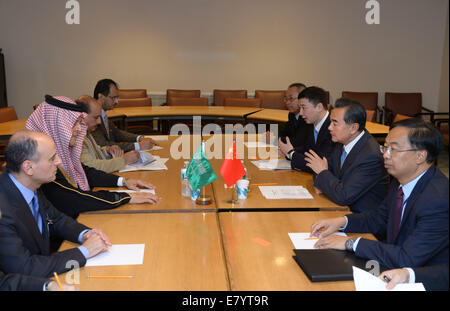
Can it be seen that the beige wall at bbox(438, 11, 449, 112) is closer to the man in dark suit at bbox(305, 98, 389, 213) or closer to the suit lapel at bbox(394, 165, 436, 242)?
the man in dark suit at bbox(305, 98, 389, 213)

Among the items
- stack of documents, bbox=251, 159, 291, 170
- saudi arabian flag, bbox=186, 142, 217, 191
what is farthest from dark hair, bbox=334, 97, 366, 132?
saudi arabian flag, bbox=186, 142, 217, 191

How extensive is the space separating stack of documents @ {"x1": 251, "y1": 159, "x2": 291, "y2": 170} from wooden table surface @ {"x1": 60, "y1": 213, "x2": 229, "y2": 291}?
114 cm

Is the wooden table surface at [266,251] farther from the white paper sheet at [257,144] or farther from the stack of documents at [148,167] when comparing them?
the white paper sheet at [257,144]

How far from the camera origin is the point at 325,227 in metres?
2.12

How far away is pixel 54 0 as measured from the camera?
26.5ft

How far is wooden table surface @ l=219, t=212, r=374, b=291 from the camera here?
64.1 inches

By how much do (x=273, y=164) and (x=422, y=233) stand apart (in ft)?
5.99

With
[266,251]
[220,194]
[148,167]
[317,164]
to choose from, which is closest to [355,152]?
[317,164]

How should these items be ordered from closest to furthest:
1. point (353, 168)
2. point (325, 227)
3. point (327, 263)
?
1. point (327, 263)
2. point (325, 227)
3. point (353, 168)

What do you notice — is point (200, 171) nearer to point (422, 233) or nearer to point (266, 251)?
point (266, 251)

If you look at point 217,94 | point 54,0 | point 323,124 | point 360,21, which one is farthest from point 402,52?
point 54,0
